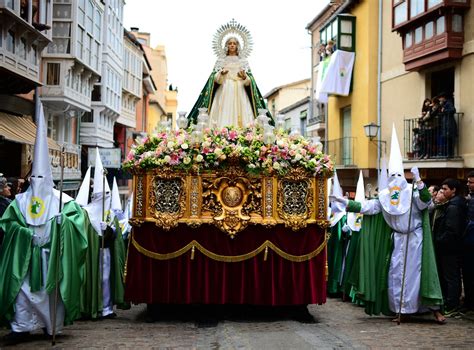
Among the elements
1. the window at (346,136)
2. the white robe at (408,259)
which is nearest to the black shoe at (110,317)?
the white robe at (408,259)

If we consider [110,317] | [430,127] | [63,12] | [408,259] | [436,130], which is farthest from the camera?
[63,12]

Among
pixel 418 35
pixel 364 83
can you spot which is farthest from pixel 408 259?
pixel 364 83

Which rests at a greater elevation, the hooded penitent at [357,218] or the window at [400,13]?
the window at [400,13]

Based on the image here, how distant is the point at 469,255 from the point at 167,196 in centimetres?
442

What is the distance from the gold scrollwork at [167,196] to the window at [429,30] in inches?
489

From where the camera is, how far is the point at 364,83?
80.8ft

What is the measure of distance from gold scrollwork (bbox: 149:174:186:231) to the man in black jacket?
12.0 ft

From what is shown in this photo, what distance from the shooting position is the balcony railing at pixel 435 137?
59.7ft

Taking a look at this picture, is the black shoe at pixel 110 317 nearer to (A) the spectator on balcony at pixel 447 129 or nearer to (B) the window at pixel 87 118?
(A) the spectator on balcony at pixel 447 129

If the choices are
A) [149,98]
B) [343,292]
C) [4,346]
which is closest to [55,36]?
[343,292]

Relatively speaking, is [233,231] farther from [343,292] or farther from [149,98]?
[149,98]

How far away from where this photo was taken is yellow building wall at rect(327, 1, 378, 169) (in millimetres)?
24312

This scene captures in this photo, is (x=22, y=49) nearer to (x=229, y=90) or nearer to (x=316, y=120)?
(x=229, y=90)

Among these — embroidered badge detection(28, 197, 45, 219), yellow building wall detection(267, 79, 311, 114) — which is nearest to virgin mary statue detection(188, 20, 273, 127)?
embroidered badge detection(28, 197, 45, 219)
